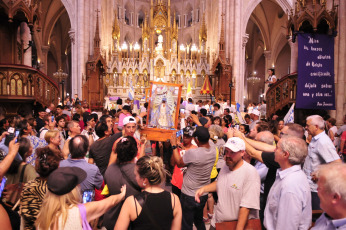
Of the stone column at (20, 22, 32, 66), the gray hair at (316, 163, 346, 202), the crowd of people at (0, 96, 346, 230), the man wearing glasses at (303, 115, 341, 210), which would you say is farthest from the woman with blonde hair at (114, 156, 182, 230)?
the stone column at (20, 22, 32, 66)

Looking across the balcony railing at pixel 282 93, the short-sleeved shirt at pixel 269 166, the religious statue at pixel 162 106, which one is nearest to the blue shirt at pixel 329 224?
the short-sleeved shirt at pixel 269 166

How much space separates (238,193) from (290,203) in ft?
1.95

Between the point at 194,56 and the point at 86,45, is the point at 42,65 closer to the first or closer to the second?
the point at 86,45

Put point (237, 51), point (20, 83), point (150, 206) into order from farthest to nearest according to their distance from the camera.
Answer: point (237, 51) < point (20, 83) < point (150, 206)

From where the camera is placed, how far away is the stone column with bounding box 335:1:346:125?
35.6 ft

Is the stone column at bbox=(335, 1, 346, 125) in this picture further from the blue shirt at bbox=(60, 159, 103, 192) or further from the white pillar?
the white pillar

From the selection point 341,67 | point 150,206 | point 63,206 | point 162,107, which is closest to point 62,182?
point 63,206

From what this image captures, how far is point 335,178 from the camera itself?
1.83 meters

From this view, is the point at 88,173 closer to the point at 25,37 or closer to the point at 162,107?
the point at 162,107

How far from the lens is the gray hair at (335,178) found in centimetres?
180

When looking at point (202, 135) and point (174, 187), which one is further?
point (174, 187)

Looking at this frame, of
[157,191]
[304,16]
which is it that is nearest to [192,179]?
[157,191]

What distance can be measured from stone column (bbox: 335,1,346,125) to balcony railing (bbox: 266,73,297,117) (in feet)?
5.94

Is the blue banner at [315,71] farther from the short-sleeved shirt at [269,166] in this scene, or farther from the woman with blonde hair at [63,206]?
the woman with blonde hair at [63,206]
